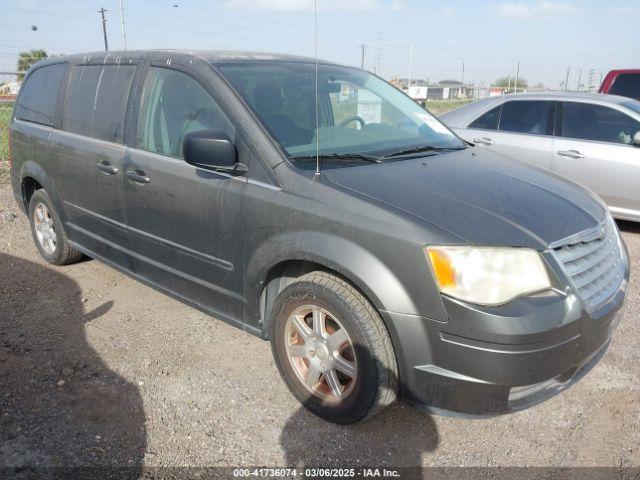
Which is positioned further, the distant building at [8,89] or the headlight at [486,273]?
the distant building at [8,89]

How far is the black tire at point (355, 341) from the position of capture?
242cm

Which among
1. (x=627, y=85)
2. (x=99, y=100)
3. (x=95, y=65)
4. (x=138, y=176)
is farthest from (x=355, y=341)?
(x=627, y=85)

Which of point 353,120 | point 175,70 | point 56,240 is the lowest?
point 56,240

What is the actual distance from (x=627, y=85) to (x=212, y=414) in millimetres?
8458

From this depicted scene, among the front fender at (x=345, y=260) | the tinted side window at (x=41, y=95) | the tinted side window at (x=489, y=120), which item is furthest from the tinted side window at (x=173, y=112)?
the tinted side window at (x=489, y=120)

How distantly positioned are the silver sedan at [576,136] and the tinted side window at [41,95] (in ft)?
14.5

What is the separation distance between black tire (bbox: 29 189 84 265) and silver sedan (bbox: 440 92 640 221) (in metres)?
4.50

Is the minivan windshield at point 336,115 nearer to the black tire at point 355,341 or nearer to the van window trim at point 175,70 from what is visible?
the van window trim at point 175,70

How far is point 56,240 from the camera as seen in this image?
4652 mm

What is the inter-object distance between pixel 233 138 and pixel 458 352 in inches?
62.2

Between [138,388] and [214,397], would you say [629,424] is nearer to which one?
[214,397]

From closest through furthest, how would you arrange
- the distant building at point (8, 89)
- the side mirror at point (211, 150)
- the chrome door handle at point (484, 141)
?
1. the side mirror at point (211, 150)
2. the chrome door handle at point (484, 141)
3. the distant building at point (8, 89)

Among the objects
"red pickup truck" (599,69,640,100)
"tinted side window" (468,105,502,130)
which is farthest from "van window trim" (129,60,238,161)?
"red pickup truck" (599,69,640,100)

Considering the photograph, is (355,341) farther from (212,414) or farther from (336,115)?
(336,115)
